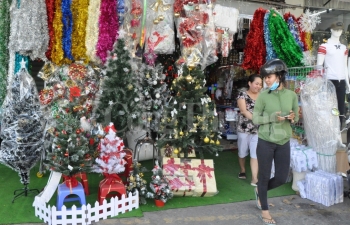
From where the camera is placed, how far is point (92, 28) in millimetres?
5113

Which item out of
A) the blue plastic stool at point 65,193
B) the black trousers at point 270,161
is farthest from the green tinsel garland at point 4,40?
the black trousers at point 270,161

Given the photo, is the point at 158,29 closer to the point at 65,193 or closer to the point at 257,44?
the point at 257,44

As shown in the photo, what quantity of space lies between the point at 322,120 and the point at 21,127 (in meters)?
3.78

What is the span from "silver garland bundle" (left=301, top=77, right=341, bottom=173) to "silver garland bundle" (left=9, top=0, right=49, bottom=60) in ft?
12.5

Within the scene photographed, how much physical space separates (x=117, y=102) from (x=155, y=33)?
4.08 ft

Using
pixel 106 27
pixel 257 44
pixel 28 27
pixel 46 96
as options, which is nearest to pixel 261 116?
pixel 257 44

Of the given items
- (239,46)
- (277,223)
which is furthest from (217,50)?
(277,223)

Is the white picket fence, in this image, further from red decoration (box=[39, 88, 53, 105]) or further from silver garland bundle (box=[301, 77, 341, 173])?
silver garland bundle (box=[301, 77, 341, 173])

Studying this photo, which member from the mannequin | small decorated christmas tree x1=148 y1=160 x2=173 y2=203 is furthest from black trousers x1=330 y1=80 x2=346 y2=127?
small decorated christmas tree x1=148 y1=160 x2=173 y2=203

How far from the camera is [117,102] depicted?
16.3 ft

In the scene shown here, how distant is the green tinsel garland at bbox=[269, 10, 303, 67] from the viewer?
5430 mm

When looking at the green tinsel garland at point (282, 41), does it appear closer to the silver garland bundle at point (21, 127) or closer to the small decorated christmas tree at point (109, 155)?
the small decorated christmas tree at point (109, 155)

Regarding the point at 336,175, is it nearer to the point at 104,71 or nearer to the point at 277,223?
the point at 277,223

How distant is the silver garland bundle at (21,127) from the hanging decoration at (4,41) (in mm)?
1281
